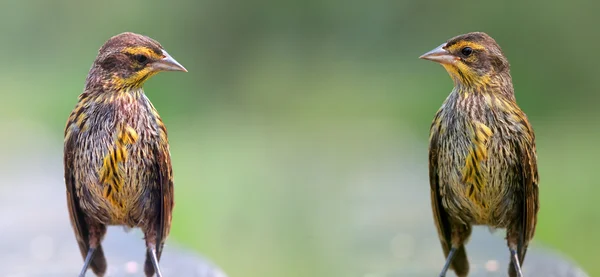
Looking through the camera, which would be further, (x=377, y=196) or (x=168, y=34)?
(x=168, y=34)

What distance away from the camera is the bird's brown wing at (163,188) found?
13.8 ft

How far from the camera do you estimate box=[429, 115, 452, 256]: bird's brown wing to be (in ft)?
14.3

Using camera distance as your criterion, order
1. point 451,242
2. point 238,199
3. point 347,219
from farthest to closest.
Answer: point 238,199 → point 347,219 → point 451,242

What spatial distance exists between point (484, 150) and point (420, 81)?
6.53 meters

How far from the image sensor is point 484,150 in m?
4.21

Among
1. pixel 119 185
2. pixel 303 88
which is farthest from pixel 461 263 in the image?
pixel 303 88

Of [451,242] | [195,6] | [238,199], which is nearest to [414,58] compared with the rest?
[195,6]

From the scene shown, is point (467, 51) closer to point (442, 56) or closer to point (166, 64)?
point (442, 56)

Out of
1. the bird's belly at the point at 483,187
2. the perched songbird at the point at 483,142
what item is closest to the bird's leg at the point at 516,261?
the perched songbird at the point at 483,142

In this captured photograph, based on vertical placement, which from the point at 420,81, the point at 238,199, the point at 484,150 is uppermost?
the point at 484,150

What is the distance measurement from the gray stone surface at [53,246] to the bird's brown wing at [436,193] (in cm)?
121

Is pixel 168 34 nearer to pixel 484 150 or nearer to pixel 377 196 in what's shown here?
pixel 377 196

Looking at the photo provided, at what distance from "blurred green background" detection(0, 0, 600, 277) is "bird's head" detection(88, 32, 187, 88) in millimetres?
4368

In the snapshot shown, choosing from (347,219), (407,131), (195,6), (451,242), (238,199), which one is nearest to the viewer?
(451,242)
